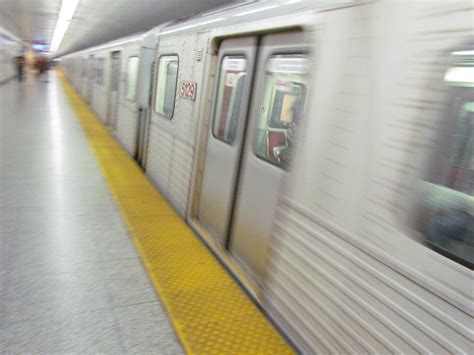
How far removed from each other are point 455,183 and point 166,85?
13.9 feet

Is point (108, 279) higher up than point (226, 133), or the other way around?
point (226, 133)

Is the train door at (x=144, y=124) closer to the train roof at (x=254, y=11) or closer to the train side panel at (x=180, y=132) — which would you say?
the train side panel at (x=180, y=132)

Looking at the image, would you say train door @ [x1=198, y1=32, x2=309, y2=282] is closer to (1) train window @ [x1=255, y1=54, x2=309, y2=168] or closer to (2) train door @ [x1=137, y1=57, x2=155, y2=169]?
(1) train window @ [x1=255, y1=54, x2=309, y2=168]

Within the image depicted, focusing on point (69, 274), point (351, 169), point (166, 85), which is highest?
point (166, 85)

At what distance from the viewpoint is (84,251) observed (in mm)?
3316

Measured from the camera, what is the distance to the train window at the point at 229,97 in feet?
10.6

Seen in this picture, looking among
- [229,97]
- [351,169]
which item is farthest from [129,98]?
[351,169]

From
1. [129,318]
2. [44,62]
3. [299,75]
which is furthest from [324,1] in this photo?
[44,62]

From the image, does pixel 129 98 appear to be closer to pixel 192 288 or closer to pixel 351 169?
pixel 192 288

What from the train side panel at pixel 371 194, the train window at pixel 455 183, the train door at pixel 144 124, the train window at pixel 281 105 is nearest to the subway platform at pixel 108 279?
the train side panel at pixel 371 194

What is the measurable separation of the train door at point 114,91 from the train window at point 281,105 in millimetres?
6378

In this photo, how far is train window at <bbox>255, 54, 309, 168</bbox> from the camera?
2490 mm

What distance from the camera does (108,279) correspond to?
114 inches

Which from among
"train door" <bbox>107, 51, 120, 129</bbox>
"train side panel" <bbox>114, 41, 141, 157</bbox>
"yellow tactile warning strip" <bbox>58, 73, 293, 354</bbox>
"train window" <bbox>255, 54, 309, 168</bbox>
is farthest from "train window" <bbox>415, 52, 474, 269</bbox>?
"train door" <bbox>107, 51, 120, 129</bbox>
